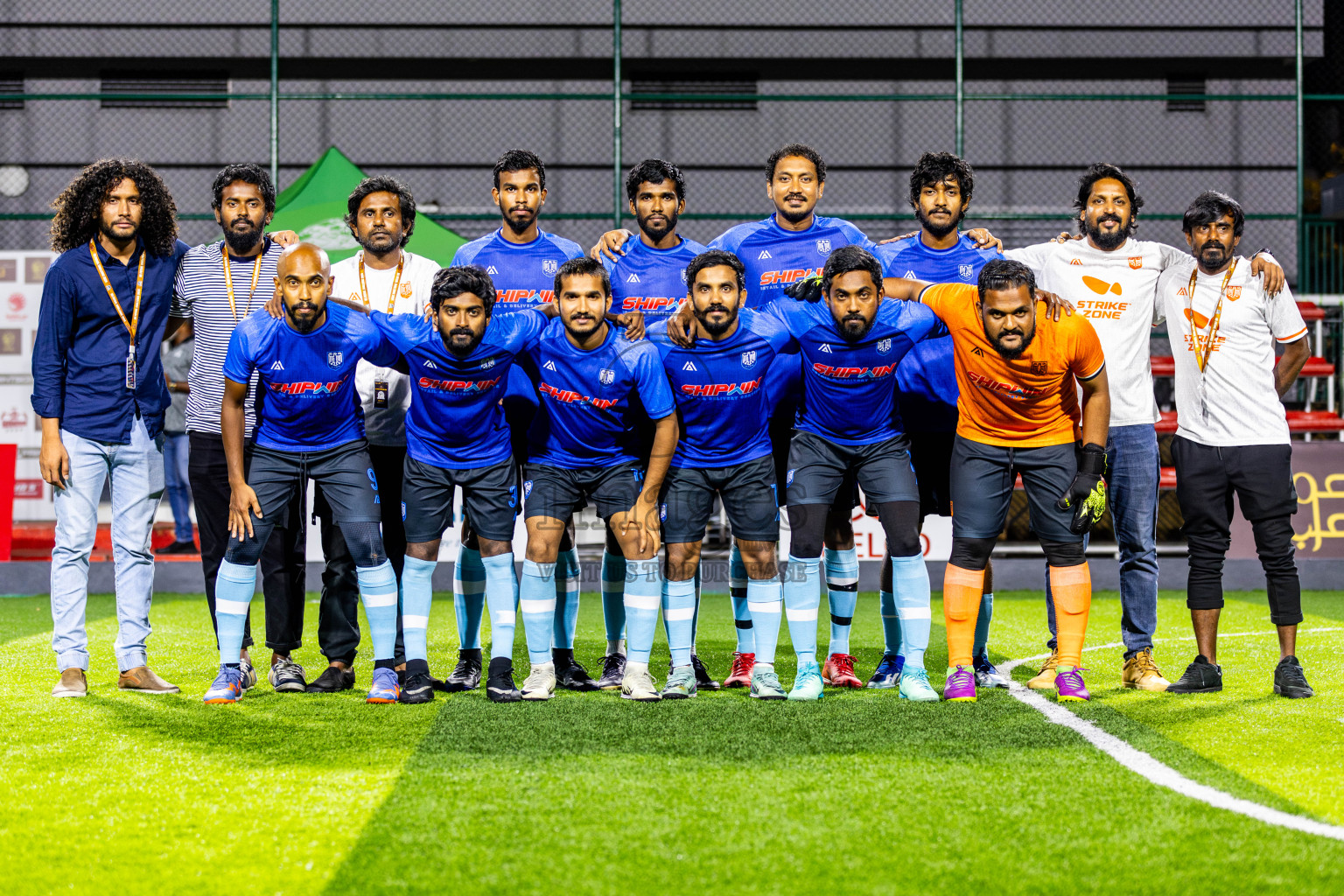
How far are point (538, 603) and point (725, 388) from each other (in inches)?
45.7

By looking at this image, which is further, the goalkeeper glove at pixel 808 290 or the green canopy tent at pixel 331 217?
the green canopy tent at pixel 331 217

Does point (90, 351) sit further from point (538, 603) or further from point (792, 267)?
point (792, 267)

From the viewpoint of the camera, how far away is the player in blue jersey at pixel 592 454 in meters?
4.86

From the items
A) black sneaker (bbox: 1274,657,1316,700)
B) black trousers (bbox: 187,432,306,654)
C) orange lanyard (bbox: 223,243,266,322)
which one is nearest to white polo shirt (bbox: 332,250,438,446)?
orange lanyard (bbox: 223,243,266,322)

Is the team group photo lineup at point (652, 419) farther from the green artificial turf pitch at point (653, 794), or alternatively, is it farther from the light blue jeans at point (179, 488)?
the light blue jeans at point (179, 488)

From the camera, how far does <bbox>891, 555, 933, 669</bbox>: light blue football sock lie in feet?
16.3

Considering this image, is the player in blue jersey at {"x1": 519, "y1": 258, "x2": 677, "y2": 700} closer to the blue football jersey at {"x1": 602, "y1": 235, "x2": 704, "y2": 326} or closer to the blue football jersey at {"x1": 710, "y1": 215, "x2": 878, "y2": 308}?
the blue football jersey at {"x1": 602, "y1": 235, "x2": 704, "y2": 326}

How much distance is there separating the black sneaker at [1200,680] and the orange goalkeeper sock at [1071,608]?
51 centimetres

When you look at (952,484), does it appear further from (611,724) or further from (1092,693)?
(611,724)

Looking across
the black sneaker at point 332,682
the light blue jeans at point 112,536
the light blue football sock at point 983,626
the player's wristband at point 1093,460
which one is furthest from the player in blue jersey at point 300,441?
the player's wristband at point 1093,460

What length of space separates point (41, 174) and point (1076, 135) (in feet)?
41.1

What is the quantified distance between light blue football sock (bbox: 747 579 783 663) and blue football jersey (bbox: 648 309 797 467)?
52 centimetres

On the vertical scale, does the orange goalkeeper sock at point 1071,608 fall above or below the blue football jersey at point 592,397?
below

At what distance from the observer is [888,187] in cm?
1470
